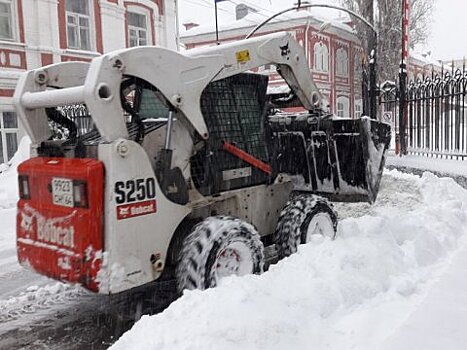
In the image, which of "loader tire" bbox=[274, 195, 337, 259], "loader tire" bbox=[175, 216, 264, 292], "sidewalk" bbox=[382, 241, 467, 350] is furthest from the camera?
"loader tire" bbox=[274, 195, 337, 259]

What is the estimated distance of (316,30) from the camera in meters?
32.6

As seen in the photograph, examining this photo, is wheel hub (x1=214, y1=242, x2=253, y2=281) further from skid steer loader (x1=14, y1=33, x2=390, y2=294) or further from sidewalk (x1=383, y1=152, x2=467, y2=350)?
sidewalk (x1=383, y1=152, x2=467, y2=350)

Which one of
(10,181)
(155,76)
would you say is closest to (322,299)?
(155,76)

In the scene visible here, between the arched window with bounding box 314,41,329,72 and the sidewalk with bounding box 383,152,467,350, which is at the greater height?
the arched window with bounding box 314,41,329,72

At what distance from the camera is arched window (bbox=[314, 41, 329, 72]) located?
33.3 metres

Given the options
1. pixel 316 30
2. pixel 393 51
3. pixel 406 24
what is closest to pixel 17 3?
pixel 406 24

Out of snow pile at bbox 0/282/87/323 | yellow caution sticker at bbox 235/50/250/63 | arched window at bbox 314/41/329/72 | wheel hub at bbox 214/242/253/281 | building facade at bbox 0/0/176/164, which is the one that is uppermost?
arched window at bbox 314/41/329/72

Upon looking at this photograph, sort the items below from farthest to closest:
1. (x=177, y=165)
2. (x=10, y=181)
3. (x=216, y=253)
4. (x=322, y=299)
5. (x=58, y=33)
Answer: (x=58, y=33) < (x=10, y=181) < (x=177, y=165) < (x=216, y=253) < (x=322, y=299)

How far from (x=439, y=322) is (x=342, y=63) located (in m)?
35.1

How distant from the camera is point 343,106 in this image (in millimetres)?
36875

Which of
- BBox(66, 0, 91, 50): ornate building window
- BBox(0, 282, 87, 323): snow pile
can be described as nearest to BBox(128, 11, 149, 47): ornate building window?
BBox(66, 0, 91, 50): ornate building window

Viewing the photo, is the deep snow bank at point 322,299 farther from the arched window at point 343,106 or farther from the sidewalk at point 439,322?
the arched window at point 343,106

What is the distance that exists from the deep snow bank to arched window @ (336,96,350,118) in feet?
106

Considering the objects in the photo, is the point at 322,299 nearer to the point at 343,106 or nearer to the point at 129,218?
the point at 129,218
